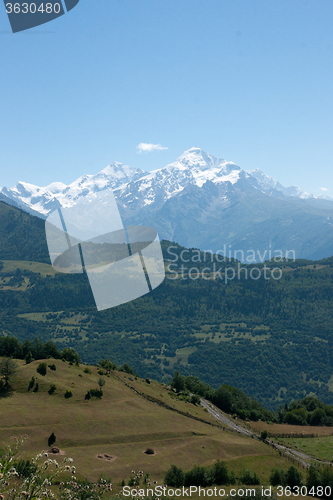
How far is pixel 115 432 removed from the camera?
157 ft

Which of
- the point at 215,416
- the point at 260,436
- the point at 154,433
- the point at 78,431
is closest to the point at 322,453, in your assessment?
the point at 260,436

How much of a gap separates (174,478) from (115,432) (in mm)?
15397

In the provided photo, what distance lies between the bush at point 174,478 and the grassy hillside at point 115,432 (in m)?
0.87

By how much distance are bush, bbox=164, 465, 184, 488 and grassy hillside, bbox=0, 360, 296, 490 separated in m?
0.87

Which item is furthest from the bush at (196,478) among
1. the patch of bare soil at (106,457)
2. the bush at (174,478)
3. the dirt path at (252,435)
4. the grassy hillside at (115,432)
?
the dirt path at (252,435)

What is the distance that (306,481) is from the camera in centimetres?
3741

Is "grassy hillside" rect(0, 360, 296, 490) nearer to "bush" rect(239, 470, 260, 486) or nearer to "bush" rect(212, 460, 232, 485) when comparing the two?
"bush" rect(239, 470, 260, 486)

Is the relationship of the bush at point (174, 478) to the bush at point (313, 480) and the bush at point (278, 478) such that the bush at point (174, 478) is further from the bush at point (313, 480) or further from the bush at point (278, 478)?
the bush at point (313, 480)

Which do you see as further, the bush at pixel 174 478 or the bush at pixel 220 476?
the bush at pixel 220 476

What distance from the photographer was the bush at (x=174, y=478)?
112ft

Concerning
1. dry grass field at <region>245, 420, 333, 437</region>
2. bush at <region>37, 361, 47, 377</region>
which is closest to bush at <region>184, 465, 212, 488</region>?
bush at <region>37, 361, 47, 377</region>

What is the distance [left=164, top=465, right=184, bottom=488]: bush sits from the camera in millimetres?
34131

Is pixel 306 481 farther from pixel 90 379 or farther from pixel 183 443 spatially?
pixel 90 379
